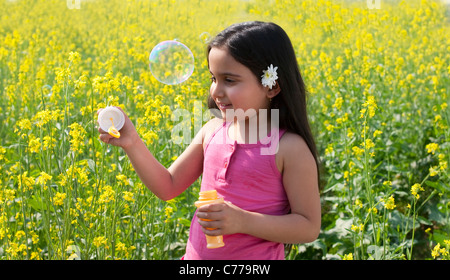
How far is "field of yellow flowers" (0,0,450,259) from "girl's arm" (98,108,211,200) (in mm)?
541

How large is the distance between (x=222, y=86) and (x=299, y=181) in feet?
1.05

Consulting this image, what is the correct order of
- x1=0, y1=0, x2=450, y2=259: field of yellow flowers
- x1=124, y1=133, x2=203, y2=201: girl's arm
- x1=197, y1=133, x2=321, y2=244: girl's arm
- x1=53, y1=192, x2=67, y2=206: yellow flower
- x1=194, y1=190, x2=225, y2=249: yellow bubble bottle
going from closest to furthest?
→ 1. x1=194, y1=190, x2=225, y2=249: yellow bubble bottle
2. x1=197, y1=133, x2=321, y2=244: girl's arm
3. x1=124, y1=133, x2=203, y2=201: girl's arm
4. x1=53, y1=192, x2=67, y2=206: yellow flower
5. x1=0, y1=0, x2=450, y2=259: field of yellow flowers

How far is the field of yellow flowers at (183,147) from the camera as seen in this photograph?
224 centimetres

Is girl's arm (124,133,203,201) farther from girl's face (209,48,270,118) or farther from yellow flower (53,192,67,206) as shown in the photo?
yellow flower (53,192,67,206)

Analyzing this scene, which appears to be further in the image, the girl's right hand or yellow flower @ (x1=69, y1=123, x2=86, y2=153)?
yellow flower @ (x1=69, y1=123, x2=86, y2=153)

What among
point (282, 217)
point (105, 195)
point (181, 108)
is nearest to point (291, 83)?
point (282, 217)

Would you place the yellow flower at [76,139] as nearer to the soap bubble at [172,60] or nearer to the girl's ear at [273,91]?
the soap bubble at [172,60]

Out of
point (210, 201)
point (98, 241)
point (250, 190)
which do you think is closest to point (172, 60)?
point (98, 241)

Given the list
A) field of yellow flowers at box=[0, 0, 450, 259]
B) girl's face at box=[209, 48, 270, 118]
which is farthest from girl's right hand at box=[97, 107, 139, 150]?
field of yellow flowers at box=[0, 0, 450, 259]

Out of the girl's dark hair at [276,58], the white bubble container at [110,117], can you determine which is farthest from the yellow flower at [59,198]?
the girl's dark hair at [276,58]

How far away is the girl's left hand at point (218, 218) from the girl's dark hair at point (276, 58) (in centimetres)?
32

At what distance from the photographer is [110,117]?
150 centimetres

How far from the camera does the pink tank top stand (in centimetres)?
150

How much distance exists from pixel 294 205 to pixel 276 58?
40 centimetres
